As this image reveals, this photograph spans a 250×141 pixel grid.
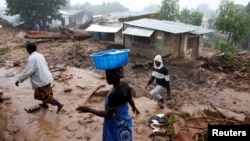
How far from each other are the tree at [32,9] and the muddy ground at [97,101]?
29.8 feet

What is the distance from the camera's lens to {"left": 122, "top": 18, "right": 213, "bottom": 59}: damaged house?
13.3 m

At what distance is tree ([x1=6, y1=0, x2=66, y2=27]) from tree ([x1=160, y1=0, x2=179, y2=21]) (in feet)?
34.3

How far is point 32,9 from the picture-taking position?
68.9 feet

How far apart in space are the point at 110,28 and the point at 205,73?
7.02 metres

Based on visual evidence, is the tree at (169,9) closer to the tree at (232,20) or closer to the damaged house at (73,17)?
the tree at (232,20)

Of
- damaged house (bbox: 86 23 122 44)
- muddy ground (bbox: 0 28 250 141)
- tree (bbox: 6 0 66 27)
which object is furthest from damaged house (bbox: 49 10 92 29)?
muddy ground (bbox: 0 28 250 141)

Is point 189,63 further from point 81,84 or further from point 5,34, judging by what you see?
point 5,34

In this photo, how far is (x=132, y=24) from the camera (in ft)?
46.8

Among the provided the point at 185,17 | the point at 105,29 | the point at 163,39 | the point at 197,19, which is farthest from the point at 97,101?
the point at 185,17

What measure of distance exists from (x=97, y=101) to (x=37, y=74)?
1.98m

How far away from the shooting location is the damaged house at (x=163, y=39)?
13.3m

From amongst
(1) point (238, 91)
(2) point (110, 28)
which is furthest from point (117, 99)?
(2) point (110, 28)

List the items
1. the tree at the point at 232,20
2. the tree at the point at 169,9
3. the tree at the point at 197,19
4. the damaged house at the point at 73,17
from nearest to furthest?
the tree at the point at 232,20 < the tree at the point at 197,19 < the tree at the point at 169,9 < the damaged house at the point at 73,17

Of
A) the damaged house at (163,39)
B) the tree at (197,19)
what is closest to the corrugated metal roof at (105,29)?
the damaged house at (163,39)
